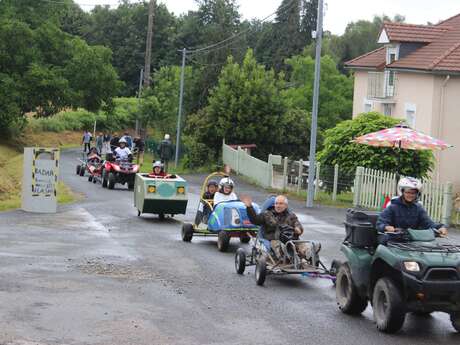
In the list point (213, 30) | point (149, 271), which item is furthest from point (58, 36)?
point (149, 271)

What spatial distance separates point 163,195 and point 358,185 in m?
8.77

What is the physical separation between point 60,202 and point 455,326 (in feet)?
63.9

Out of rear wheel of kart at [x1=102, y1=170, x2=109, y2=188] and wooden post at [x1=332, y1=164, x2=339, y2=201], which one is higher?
wooden post at [x1=332, y1=164, x2=339, y2=201]

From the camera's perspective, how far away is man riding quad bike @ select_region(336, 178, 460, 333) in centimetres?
1084

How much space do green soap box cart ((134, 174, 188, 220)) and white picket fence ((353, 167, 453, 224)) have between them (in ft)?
23.8

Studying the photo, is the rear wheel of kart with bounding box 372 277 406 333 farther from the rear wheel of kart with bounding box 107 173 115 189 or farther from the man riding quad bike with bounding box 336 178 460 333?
Answer: the rear wheel of kart with bounding box 107 173 115 189

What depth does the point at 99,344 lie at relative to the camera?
1024 cm

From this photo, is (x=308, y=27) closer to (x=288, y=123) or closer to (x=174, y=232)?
(x=288, y=123)

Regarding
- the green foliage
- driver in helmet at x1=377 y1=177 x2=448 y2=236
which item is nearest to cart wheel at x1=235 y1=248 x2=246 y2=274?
driver in helmet at x1=377 y1=177 x2=448 y2=236

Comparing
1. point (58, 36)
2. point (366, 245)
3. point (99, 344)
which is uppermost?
point (58, 36)

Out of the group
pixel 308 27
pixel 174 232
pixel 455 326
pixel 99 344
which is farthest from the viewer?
pixel 308 27

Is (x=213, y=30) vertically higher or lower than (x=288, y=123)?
higher

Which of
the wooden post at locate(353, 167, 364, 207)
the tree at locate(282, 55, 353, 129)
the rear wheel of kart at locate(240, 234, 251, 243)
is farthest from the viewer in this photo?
the tree at locate(282, 55, 353, 129)

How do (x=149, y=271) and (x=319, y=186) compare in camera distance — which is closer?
(x=149, y=271)
